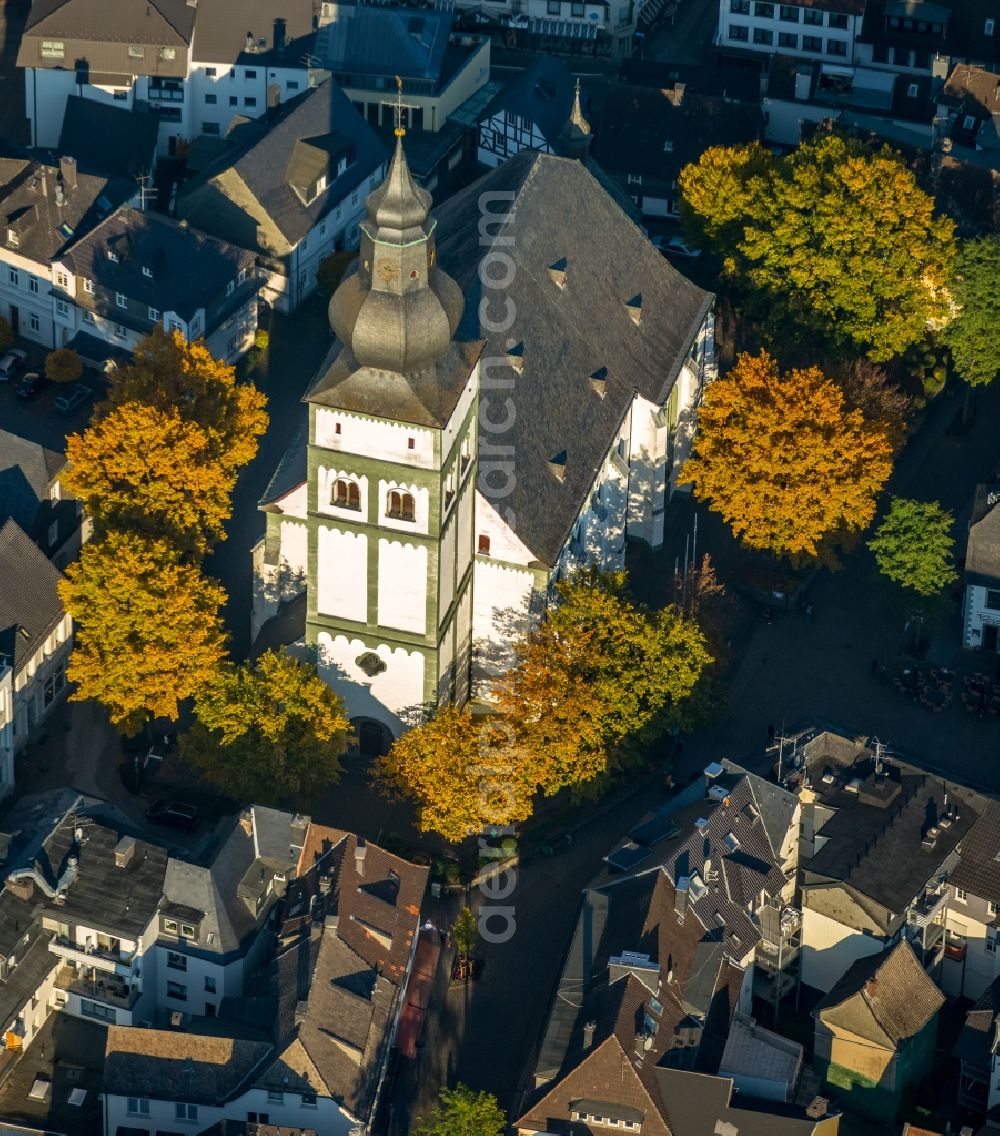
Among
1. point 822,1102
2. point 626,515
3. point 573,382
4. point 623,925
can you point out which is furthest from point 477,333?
point 822,1102

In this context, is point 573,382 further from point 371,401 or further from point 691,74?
point 691,74

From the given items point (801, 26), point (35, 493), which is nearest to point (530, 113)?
point (801, 26)

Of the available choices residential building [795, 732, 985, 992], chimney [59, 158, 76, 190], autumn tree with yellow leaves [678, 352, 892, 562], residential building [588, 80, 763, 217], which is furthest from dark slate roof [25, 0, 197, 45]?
residential building [795, 732, 985, 992]

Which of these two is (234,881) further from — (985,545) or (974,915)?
(985,545)

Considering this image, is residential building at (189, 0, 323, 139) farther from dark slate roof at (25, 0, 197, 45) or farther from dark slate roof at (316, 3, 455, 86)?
dark slate roof at (316, 3, 455, 86)

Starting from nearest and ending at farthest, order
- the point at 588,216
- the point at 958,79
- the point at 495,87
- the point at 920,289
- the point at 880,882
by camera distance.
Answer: the point at 880,882, the point at 588,216, the point at 920,289, the point at 958,79, the point at 495,87
